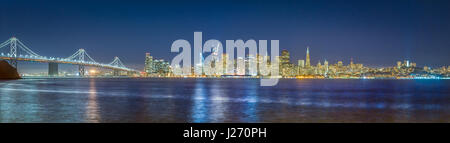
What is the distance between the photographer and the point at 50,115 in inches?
598
